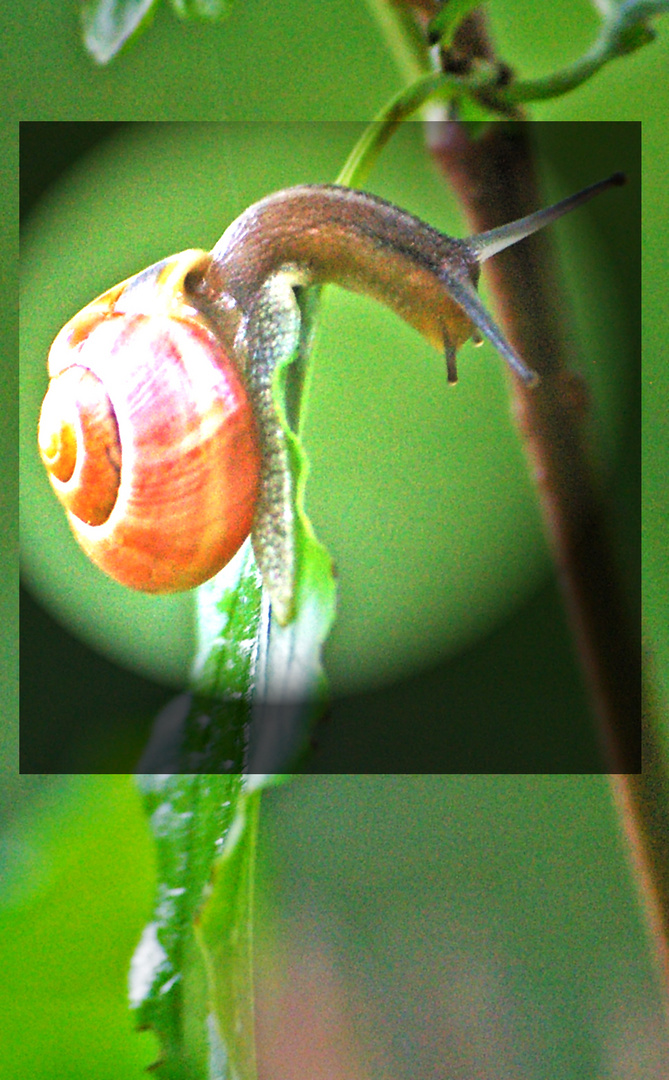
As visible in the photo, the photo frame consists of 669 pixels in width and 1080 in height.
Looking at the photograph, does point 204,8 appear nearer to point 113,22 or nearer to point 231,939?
point 113,22

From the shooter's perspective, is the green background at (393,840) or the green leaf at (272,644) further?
the green background at (393,840)

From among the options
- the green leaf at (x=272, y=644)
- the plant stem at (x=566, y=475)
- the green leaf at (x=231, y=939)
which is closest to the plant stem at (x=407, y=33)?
the plant stem at (x=566, y=475)

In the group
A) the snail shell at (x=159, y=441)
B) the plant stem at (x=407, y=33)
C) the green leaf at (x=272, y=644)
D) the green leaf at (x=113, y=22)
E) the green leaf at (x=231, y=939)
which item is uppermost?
the green leaf at (x=113, y=22)

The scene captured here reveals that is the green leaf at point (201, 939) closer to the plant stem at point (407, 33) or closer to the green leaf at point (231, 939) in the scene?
the green leaf at point (231, 939)

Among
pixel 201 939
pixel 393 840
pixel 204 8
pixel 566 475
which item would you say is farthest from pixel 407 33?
pixel 393 840

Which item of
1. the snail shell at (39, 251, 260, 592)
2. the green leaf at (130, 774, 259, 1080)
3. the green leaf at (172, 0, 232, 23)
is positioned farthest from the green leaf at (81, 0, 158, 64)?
the green leaf at (130, 774, 259, 1080)

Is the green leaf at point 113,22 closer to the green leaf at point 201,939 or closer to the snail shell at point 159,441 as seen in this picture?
the snail shell at point 159,441

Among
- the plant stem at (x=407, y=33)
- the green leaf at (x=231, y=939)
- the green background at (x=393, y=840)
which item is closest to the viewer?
the green leaf at (x=231, y=939)

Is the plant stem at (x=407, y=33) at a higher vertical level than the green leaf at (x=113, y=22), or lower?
lower

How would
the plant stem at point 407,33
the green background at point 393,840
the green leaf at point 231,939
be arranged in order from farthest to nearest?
the green background at point 393,840 < the plant stem at point 407,33 < the green leaf at point 231,939
